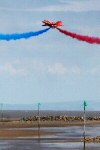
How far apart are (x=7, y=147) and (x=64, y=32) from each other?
18882mm

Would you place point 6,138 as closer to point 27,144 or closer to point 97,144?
point 27,144

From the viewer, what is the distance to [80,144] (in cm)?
7875

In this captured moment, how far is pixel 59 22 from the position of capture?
253 ft

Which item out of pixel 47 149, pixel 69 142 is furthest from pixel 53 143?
pixel 47 149

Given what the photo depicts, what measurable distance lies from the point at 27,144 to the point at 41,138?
38.3 feet

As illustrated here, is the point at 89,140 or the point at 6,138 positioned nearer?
the point at 89,140

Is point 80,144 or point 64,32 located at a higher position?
point 64,32

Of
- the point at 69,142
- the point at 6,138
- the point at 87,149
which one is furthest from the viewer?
the point at 6,138

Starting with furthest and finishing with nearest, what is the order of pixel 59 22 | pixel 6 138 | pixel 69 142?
pixel 6 138, pixel 69 142, pixel 59 22

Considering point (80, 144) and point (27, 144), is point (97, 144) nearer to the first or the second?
point (80, 144)

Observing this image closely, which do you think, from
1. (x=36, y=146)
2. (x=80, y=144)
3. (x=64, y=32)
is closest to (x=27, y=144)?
(x=36, y=146)

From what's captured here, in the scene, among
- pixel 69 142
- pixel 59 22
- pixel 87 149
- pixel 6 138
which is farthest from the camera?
pixel 6 138

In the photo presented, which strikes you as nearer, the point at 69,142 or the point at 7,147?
the point at 7,147

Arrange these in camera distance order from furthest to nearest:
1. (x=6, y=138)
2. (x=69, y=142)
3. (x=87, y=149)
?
(x=6, y=138) → (x=69, y=142) → (x=87, y=149)
